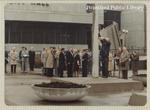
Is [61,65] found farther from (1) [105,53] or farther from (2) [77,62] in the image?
(1) [105,53]

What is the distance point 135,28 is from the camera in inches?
279

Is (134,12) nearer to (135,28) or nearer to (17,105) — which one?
(135,28)

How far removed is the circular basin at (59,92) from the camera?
7.07 metres

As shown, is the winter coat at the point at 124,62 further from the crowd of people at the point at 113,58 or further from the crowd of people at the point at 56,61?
the crowd of people at the point at 56,61

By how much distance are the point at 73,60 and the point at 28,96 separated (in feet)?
0.68

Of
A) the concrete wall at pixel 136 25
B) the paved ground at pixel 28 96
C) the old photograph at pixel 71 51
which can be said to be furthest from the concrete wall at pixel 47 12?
the paved ground at pixel 28 96

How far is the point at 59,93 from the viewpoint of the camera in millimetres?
7070

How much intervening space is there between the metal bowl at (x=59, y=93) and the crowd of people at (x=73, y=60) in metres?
0.06

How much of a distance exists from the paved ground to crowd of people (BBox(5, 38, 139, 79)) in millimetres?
28

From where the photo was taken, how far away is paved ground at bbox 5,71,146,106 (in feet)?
23.2

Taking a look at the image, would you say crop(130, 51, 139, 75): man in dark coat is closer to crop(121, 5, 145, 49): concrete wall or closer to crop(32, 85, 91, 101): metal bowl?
crop(121, 5, 145, 49): concrete wall

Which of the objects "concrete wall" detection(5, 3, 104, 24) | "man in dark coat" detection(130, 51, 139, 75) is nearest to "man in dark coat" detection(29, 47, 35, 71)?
"concrete wall" detection(5, 3, 104, 24)

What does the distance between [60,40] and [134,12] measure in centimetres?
28

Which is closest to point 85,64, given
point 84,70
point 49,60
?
point 84,70
